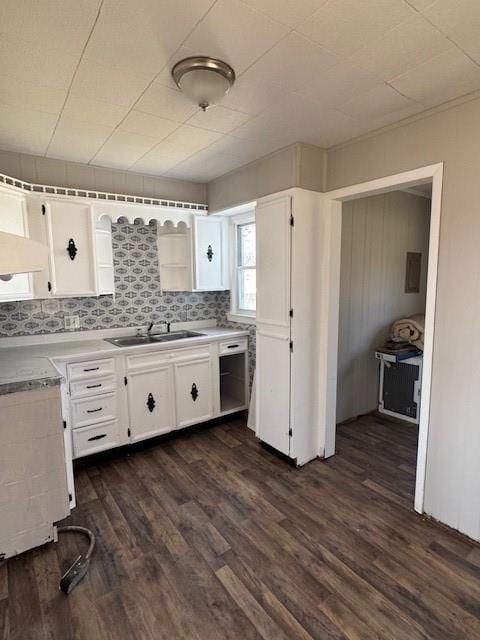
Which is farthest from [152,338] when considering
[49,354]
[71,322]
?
Answer: [49,354]

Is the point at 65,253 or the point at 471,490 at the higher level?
the point at 65,253

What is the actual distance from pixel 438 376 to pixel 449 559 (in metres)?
0.96

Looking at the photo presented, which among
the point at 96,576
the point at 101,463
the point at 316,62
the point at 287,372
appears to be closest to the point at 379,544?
the point at 287,372

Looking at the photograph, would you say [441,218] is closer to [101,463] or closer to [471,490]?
[471,490]

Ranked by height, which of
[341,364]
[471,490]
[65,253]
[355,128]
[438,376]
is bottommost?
[471,490]

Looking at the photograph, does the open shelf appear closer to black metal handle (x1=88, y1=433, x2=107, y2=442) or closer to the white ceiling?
the white ceiling

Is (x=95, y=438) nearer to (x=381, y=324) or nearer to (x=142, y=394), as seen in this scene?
(x=142, y=394)

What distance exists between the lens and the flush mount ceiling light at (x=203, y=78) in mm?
1505

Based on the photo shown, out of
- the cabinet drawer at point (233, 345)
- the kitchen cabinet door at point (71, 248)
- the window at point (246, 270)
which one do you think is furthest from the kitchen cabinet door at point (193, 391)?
the kitchen cabinet door at point (71, 248)

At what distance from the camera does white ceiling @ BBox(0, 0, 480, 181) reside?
124 centimetres

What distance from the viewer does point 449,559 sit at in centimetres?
181

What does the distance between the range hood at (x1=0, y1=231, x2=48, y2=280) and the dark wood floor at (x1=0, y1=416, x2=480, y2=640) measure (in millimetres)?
1536

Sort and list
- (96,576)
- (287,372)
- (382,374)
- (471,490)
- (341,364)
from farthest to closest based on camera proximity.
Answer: (382,374)
(341,364)
(287,372)
(471,490)
(96,576)

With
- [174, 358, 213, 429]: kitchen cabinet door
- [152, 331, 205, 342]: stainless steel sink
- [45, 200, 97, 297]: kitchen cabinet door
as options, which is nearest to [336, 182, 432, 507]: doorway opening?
[174, 358, 213, 429]: kitchen cabinet door
